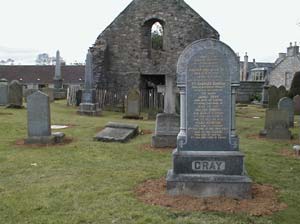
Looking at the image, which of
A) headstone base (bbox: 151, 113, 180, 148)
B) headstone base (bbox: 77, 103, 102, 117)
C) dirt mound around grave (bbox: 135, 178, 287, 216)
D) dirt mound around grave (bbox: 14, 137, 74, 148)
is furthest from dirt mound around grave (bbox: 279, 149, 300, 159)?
headstone base (bbox: 77, 103, 102, 117)

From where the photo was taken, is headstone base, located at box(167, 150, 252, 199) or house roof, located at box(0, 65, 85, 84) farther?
house roof, located at box(0, 65, 85, 84)

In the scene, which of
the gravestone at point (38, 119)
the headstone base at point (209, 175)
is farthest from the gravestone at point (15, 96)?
the headstone base at point (209, 175)

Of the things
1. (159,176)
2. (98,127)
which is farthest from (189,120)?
(98,127)

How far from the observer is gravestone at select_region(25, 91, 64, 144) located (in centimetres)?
1079

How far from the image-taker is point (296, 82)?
28844 mm

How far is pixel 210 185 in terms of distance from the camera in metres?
6.12

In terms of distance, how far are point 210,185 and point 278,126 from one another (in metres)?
7.31

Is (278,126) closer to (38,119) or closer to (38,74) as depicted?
(38,119)

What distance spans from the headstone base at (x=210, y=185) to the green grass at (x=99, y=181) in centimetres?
60

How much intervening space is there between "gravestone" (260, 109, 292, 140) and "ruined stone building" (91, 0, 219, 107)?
11701mm

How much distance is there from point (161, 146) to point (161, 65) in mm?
14477

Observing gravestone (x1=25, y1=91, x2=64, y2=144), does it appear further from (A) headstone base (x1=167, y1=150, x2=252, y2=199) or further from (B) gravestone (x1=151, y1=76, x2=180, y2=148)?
(A) headstone base (x1=167, y1=150, x2=252, y2=199)

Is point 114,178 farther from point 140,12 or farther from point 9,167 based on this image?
point 140,12

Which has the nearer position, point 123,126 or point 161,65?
point 123,126
